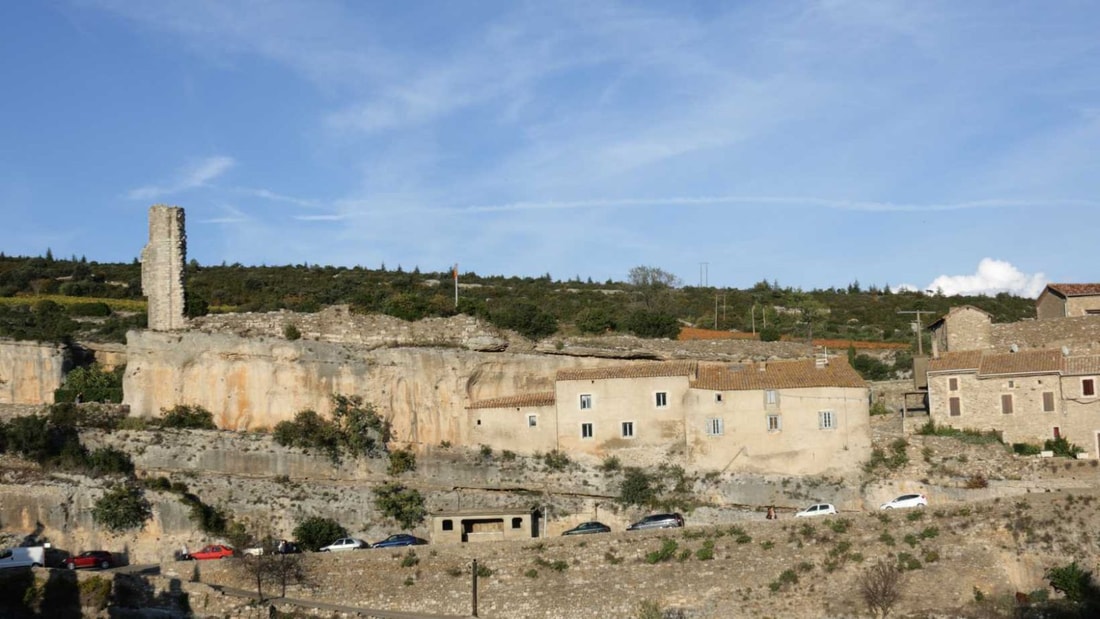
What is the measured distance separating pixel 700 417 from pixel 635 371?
2.93m

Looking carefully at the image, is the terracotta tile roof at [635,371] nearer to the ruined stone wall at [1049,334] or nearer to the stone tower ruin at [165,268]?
the ruined stone wall at [1049,334]

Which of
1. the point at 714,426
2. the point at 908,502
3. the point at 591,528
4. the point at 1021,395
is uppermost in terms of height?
the point at 1021,395

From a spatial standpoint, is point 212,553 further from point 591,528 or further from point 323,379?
point 591,528

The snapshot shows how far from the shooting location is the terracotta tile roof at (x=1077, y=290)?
175 feet

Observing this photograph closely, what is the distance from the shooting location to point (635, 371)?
47.3m

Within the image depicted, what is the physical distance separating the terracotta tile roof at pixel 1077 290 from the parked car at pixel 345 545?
2995 cm

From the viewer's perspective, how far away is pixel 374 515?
45656mm

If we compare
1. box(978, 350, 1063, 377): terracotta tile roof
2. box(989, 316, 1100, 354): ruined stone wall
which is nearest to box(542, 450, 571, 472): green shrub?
box(978, 350, 1063, 377): terracotta tile roof

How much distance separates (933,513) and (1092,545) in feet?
14.7

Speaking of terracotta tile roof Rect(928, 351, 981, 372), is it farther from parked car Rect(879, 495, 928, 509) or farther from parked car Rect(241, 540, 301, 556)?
parked car Rect(241, 540, 301, 556)

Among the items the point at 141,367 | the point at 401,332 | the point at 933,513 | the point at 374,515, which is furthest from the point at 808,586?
the point at 141,367

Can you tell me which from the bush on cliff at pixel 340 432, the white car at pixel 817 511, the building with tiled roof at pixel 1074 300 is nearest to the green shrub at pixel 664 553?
the white car at pixel 817 511

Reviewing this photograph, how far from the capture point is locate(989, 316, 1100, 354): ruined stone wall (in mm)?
47969

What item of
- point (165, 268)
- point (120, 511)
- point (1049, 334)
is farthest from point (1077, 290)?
point (120, 511)
